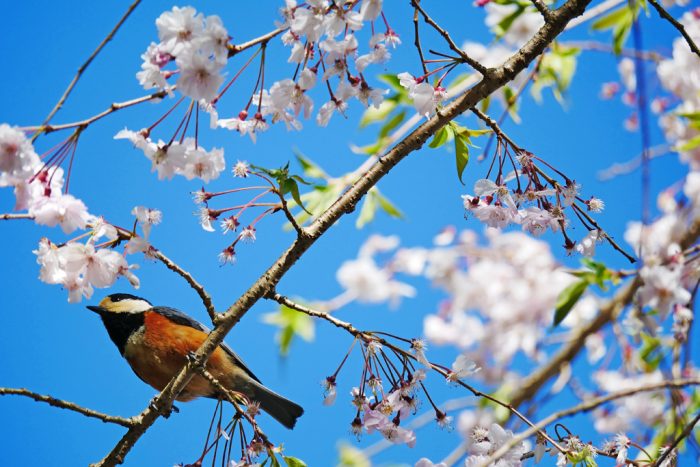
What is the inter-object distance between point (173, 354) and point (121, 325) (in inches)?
16.5

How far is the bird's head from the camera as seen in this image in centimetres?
309

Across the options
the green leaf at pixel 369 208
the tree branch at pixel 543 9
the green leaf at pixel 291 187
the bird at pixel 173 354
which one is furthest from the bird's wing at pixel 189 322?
the tree branch at pixel 543 9

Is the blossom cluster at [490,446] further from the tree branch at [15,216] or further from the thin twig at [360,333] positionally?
the tree branch at [15,216]

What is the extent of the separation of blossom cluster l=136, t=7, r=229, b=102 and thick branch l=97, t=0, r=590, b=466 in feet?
1.39

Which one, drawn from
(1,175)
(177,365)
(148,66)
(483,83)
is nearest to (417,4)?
(483,83)

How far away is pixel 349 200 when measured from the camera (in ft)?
5.45

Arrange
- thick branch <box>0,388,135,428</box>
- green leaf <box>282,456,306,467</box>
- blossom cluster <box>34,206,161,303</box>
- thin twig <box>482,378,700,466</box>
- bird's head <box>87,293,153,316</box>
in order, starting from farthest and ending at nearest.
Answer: bird's head <box>87,293,153,316</box> < green leaf <box>282,456,306,467</box> < blossom cluster <box>34,206,161,303</box> < thick branch <box>0,388,135,428</box> < thin twig <box>482,378,700,466</box>

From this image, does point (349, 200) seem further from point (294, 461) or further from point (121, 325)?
point (121, 325)

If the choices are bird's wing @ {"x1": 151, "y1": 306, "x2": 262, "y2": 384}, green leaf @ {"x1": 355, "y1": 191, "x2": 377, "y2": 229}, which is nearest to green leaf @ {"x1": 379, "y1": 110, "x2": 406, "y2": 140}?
green leaf @ {"x1": 355, "y1": 191, "x2": 377, "y2": 229}

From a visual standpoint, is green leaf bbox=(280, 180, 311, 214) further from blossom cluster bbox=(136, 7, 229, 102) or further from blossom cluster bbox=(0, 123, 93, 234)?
blossom cluster bbox=(0, 123, 93, 234)

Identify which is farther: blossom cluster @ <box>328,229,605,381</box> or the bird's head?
blossom cluster @ <box>328,229,605,381</box>

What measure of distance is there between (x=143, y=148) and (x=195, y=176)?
0.46ft

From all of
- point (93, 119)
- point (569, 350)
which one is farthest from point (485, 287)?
point (93, 119)

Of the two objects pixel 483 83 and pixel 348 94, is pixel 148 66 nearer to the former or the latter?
pixel 348 94
